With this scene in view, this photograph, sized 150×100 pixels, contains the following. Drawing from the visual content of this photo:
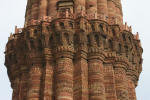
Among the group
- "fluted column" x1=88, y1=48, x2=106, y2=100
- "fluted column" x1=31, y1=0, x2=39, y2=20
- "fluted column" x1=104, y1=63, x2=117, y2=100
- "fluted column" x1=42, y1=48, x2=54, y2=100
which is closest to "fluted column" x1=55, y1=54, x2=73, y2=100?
"fluted column" x1=42, y1=48, x2=54, y2=100

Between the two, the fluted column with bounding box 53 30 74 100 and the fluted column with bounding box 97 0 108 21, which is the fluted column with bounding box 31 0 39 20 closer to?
the fluted column with bounding box 53 30 74 100

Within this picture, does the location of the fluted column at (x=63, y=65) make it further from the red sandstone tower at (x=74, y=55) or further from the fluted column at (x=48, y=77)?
the fluted column at (x=48, y=77)

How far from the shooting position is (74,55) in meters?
27.4

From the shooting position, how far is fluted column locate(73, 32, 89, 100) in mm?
25328

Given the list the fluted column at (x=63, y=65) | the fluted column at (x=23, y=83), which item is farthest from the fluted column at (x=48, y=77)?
the fluted column at (x=23, y=83)

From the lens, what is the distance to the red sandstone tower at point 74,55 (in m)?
26.1

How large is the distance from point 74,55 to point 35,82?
11.1 ft

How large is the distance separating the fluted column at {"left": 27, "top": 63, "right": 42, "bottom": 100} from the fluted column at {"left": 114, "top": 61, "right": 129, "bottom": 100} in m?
5.56

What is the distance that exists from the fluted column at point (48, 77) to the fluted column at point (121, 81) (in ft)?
15.4

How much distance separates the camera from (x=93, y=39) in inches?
1102

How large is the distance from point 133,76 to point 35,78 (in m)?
7.85

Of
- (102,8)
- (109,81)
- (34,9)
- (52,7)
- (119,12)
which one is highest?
(34,9)

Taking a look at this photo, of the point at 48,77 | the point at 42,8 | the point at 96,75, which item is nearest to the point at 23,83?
the point at 48,77

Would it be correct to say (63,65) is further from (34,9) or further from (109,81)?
(34,9)
